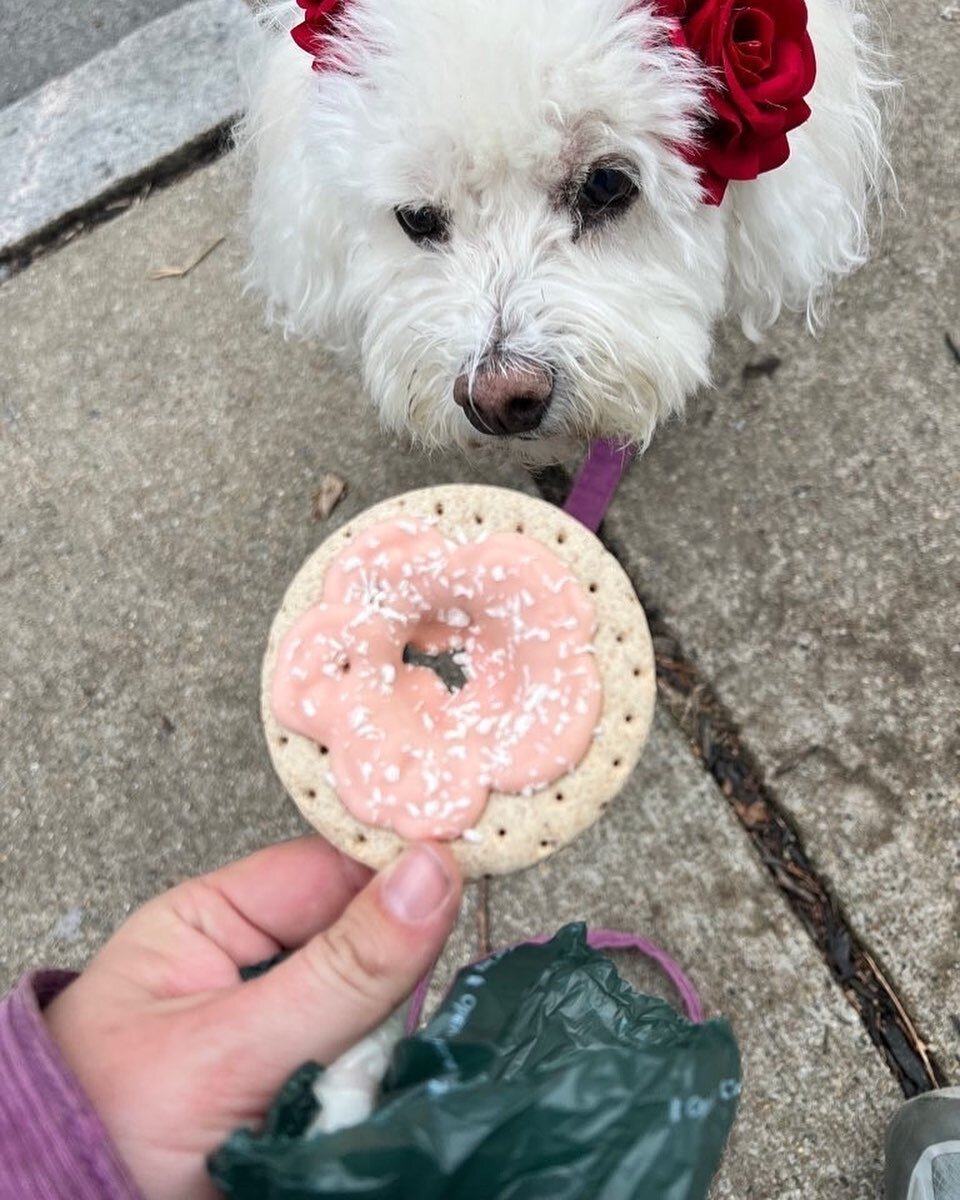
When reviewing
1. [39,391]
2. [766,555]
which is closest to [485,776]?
[766,555]

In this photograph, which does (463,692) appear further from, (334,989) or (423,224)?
(423,224)

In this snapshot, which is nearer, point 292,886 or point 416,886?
point 416,886

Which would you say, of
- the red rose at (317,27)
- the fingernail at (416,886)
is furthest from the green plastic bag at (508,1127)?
the red rose at (317,27)

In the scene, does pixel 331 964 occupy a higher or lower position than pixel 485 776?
higher

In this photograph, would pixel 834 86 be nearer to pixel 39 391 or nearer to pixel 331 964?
pixel 331 964

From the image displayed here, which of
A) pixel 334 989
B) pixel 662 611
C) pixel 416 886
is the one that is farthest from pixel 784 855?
pixel 334 989

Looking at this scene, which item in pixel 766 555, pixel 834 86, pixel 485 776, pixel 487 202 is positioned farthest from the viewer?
pixel 766 555
